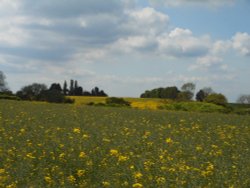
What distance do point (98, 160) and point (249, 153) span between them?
4.61 m

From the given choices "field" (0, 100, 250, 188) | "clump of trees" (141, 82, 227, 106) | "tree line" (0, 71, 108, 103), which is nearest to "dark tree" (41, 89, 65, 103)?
"tree line" (0, 71, 108, 103)

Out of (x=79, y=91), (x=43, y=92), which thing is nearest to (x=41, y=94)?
(x=43, y=92)

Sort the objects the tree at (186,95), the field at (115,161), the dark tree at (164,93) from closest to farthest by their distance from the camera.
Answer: the field at (115,161) < the tree at (186,95) < the dark tree at (164,93)

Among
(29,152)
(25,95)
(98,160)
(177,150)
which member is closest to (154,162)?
(98,160)

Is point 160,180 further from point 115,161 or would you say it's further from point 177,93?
point 177,93

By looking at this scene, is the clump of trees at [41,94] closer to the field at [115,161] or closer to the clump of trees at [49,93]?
the clump of trees at [49,93]

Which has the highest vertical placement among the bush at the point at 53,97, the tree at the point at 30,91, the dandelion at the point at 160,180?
the tree at the point at 30,91

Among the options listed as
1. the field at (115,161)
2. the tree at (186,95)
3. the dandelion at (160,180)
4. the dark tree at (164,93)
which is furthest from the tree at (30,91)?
the dandelion at (160,180)

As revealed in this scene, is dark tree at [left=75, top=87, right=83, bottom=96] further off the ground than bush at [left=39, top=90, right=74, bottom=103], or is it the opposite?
dark tree at [left=75, top=87, right=83, bottom=96]

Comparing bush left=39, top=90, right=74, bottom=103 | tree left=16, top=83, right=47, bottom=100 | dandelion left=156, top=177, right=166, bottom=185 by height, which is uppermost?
tree left=16, top=83, right=47, bottom=100

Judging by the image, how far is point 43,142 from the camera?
1248 cm

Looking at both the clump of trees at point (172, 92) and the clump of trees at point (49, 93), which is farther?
the clump of trees at point (172, 92)

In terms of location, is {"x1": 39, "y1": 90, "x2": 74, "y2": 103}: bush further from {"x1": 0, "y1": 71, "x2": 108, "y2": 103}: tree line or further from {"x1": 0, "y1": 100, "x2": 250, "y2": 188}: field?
{"x1": 0, "y1": 100, "x2": 250, "y2": 188}: field

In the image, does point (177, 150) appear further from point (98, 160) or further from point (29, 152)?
point (29, 152)
